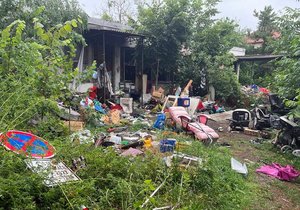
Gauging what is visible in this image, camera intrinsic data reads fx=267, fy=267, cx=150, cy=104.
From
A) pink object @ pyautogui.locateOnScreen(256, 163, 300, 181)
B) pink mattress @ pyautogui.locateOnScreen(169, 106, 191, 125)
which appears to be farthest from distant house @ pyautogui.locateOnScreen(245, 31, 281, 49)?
pink object @ pyautogui.locateOnScreen(256, 163, 300, 181)

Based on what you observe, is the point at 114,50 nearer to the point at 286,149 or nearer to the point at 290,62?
the point at 290,62

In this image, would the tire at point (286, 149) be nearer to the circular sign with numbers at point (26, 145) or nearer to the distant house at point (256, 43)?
the circular sign with numbers at point (26, 145)

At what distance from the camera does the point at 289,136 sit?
671 cm

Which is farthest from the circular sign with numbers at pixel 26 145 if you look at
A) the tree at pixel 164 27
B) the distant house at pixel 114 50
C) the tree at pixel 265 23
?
the tree at pixel 265 23

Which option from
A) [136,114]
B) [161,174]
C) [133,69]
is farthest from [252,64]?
[161,174]

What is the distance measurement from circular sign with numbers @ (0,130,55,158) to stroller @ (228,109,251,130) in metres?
6.86

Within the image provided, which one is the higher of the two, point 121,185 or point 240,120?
point 121,185

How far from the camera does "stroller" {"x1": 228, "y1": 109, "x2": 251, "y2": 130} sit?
8945 mm

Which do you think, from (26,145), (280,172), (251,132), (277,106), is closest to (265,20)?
(277,106)

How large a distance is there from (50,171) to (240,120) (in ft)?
24.4

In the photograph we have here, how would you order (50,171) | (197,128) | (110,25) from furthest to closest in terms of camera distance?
(110,25) < (197,128) < (50,171)

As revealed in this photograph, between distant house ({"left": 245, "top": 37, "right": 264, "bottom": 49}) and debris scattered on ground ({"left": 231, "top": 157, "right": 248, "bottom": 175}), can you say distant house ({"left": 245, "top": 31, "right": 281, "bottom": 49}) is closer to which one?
distant house ({"left": 245, "top": 37, "right": 264, "bottom": 49})

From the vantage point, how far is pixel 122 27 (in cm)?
1337

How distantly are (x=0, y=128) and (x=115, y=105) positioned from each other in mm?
7171
